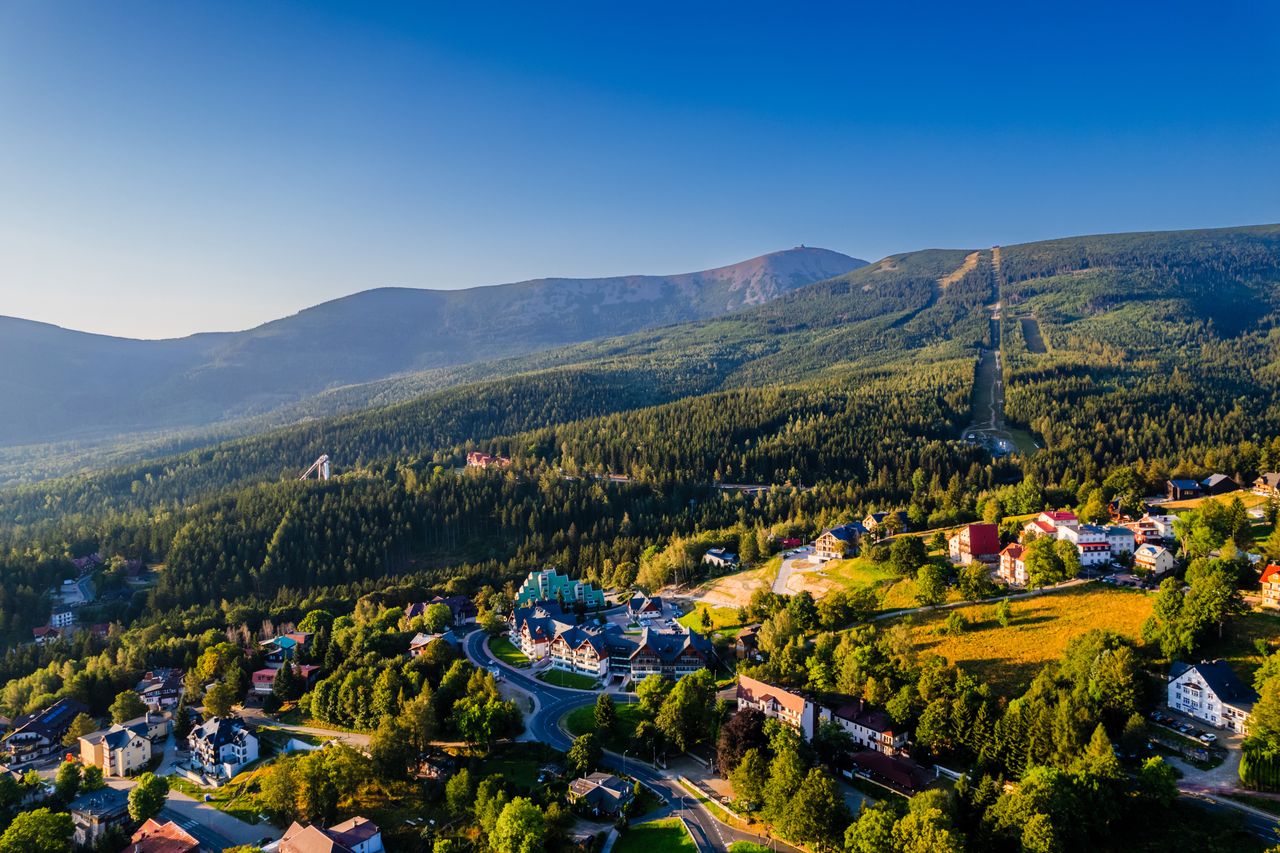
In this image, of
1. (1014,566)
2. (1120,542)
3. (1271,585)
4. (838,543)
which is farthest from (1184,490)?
(838,543)

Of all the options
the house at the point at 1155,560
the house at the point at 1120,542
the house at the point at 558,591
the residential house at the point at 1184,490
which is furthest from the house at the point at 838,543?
the residential house at the point at 1184,490

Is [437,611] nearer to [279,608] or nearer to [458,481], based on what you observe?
[279,608]

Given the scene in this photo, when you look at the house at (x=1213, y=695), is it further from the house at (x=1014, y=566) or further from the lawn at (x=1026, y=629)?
the house at (x=1014, y=566)

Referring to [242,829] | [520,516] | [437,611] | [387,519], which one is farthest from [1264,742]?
[387,519]

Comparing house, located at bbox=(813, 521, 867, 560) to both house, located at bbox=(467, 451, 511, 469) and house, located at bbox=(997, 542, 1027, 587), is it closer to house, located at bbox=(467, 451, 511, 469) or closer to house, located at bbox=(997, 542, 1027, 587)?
house, located at bbox=(997, 542, 1027, 587)

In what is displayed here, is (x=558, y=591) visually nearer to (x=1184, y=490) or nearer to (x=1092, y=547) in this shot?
(x=1092, y=547)

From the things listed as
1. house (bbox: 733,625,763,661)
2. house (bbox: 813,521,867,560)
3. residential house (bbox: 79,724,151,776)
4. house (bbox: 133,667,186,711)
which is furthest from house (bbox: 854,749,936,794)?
house (bbox: 133,667,186,711)
